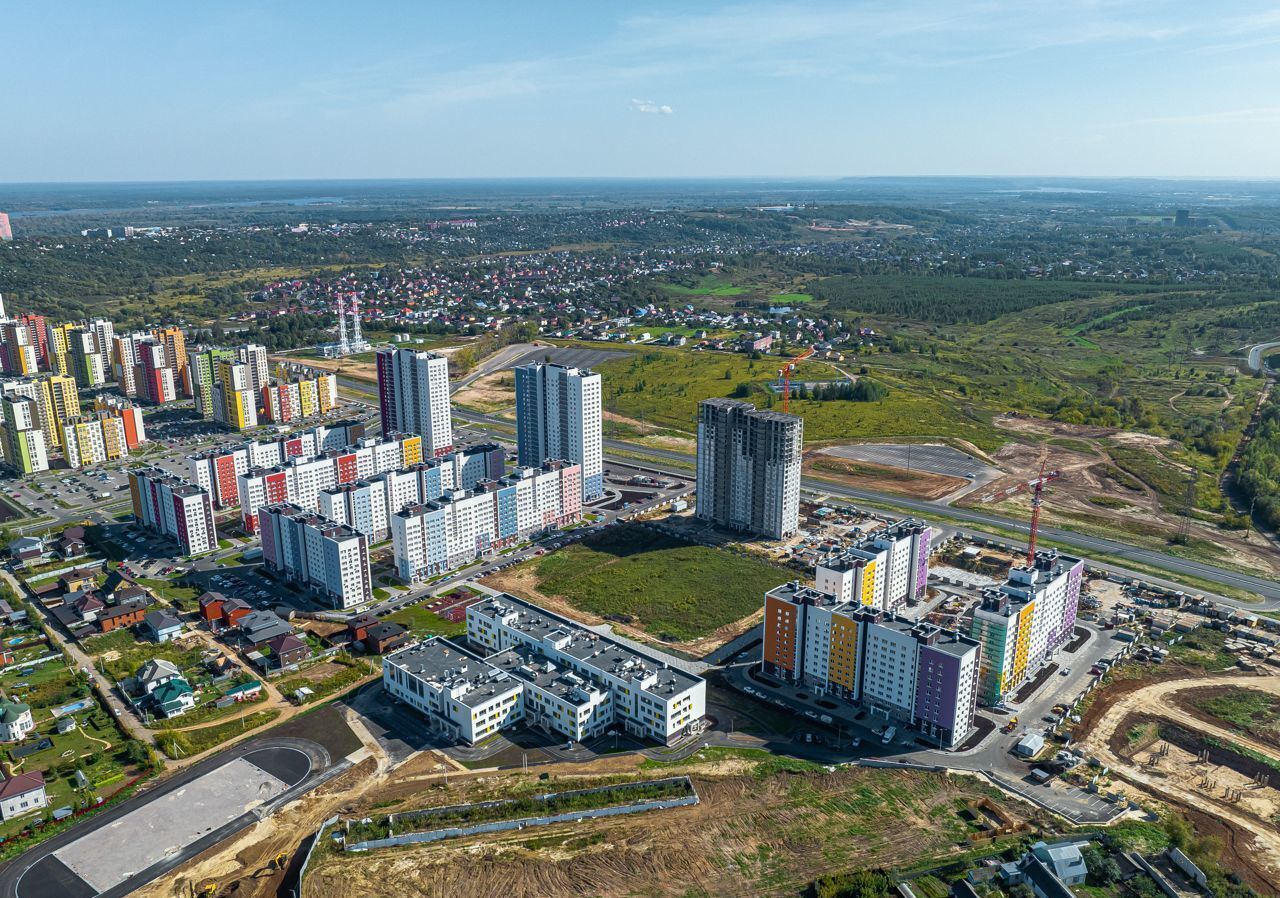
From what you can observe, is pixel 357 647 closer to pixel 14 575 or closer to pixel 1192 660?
pixel 14 575

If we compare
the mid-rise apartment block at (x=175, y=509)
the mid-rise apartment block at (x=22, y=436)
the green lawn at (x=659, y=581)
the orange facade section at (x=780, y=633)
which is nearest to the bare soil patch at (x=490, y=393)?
the mid-rise apartment block at (x=22, y=436)

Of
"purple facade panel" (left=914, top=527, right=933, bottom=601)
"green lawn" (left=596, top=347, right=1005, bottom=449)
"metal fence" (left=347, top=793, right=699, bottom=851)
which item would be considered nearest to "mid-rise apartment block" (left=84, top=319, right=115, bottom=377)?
"green lawn" (left=596, top=347, right=1005, bottom=449)

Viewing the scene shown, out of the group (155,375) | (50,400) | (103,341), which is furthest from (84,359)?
(50,400)

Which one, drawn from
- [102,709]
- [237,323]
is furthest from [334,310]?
[102,709]

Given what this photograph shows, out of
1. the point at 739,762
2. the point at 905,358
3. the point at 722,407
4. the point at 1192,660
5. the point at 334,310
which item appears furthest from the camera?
the point at 334,310

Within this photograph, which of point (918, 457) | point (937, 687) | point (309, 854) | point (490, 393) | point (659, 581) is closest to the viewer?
point (309, 854)

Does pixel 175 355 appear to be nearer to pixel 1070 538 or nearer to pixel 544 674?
pixel 544 674
